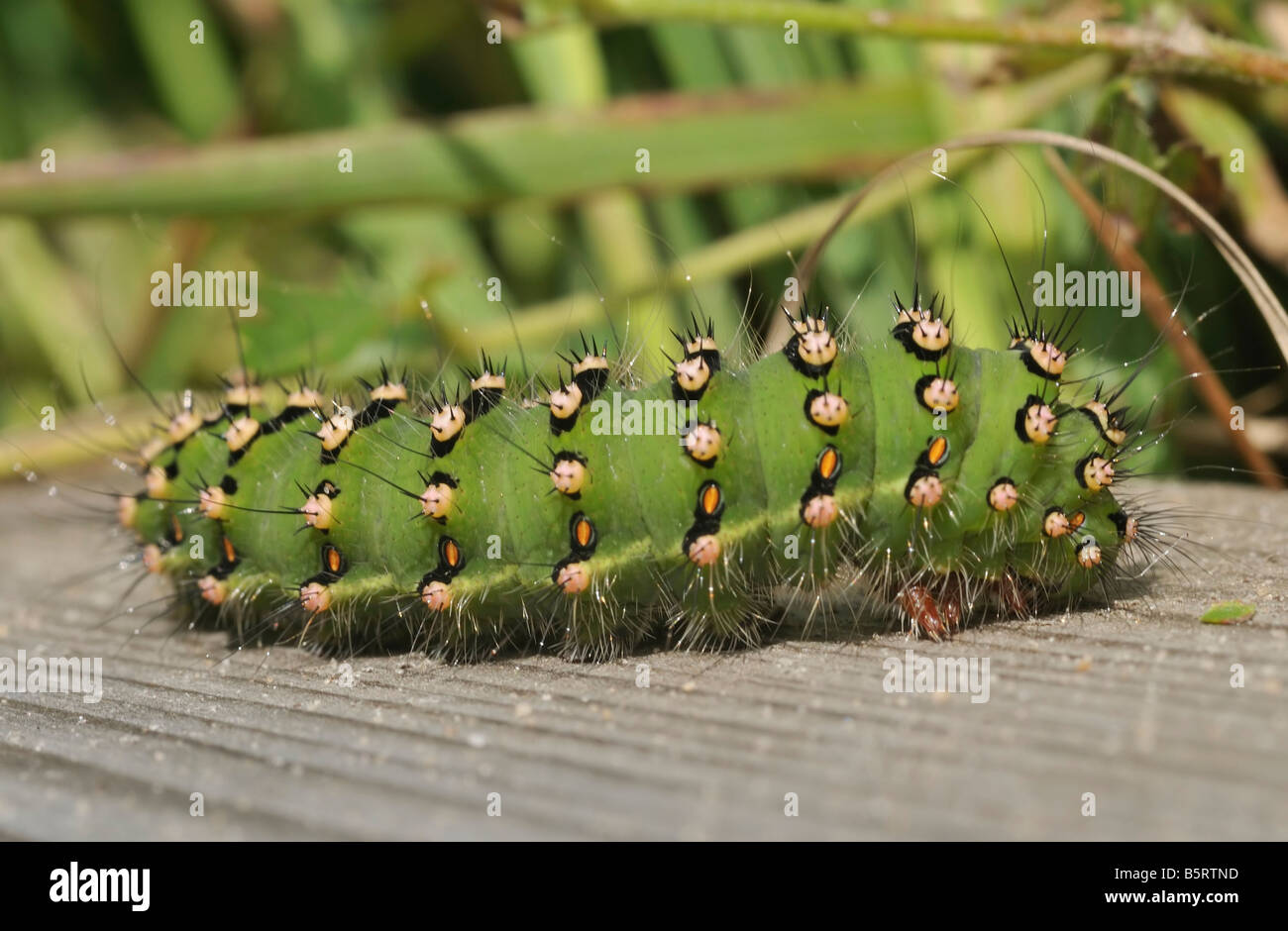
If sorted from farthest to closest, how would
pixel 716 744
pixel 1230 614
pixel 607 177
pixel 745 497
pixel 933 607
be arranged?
pixel 607 177 → pixel 745 497 → pixel 933 607 → pixel 1230 614 → pixel 716 744

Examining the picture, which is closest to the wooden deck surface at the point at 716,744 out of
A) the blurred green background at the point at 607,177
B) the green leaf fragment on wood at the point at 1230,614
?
the green leaf fragment on wood at the point at 1230,614

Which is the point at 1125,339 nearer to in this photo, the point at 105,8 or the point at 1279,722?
the point at 1279,722

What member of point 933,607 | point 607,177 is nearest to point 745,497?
point 933,607

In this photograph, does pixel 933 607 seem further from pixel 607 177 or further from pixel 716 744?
pixel 607 177

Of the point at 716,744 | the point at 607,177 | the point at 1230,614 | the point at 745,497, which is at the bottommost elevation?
the point at 716,744

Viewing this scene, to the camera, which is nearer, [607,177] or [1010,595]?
[1010,595]

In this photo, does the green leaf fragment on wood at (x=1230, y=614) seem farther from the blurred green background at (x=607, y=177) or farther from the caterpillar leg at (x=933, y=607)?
the blurred green background at (x=607, y=177)

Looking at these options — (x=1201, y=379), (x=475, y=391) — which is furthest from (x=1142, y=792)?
(x=1201, y=379)
